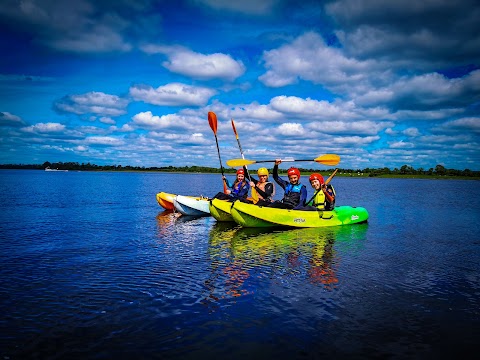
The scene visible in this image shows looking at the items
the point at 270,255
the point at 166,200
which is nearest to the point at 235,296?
the point at 270,255

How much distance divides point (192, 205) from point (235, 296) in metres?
14.0

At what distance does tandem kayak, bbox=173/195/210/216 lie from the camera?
2164cm

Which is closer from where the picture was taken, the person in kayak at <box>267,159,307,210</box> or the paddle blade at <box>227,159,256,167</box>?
the person in kayak at <box>267,159,307,210</box>

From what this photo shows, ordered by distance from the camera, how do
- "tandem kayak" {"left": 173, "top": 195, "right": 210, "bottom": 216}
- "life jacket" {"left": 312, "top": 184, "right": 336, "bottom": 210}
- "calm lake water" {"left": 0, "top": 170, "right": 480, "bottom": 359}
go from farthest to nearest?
1. "tandem kayak" {"left": 173, "top": 195, "right": 210, "bottom": 216}
2. "life jacket" {"left": 312, "top": 184, "right": 336, "bottom": 210}
3. "calm lake water" {"left": 0, "top": 170, "right": 480, "bottom": 359}

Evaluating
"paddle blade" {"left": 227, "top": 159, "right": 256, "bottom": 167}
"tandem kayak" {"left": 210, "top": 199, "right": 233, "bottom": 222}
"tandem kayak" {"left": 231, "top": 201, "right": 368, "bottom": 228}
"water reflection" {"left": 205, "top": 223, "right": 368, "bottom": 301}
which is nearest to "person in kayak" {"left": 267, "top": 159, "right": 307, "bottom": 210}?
"tandem kayak" {"left": 231, "top": 201, "right": 368, "bottom": 228}

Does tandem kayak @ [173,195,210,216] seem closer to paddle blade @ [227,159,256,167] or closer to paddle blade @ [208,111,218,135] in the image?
paddle blade @ [227,159,256,167]

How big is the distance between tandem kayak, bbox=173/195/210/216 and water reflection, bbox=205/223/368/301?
3.76 m

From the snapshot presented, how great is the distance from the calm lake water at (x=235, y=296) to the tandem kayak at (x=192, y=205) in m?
6.17

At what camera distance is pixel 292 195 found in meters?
16.9

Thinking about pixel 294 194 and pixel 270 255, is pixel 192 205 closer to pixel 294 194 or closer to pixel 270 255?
pixel 294 194

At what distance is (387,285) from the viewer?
9.05 m

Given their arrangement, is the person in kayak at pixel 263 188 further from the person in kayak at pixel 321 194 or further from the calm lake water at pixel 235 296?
the calm lake water at pixel 235 296

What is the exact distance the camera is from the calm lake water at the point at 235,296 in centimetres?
581

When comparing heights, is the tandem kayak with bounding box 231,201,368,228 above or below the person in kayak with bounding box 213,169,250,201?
below
